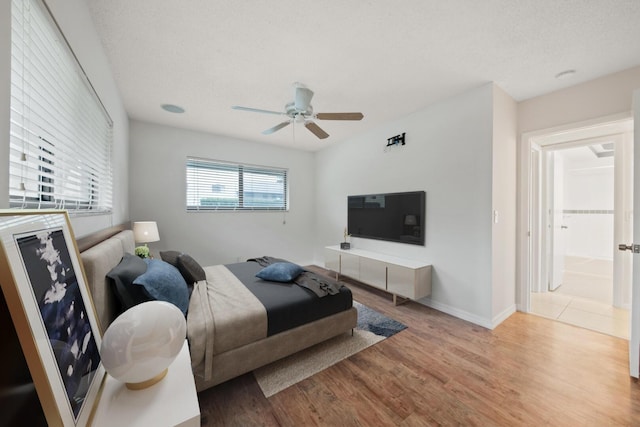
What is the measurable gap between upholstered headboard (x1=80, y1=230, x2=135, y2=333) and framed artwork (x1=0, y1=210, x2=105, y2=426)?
0.25 metres

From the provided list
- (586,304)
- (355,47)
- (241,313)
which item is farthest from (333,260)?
(586,304)

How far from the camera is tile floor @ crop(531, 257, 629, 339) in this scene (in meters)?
2.53

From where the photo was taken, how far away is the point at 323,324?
2059mm

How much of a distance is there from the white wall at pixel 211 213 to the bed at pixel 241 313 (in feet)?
5.18

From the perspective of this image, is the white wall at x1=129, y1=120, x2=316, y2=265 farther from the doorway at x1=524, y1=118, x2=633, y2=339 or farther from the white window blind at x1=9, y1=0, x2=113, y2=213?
the doorway at x1=524, y1=118, x2=633, y2=339

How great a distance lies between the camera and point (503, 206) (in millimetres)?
2654

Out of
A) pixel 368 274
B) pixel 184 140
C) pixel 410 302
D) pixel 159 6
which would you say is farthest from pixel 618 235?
pixel 184 140

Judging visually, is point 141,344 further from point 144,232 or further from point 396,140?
point 396,140

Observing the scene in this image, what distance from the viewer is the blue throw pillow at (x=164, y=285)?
57.4 inches

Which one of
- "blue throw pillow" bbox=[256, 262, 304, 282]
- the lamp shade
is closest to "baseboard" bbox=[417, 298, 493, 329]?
"blue throw pillow" bbox=[256, 262, 304, 282]

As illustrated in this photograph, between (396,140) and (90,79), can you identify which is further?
(396,140)

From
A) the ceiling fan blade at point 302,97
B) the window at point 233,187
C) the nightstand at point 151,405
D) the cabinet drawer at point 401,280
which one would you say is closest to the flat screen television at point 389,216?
the cabinet drawer at point 401,280

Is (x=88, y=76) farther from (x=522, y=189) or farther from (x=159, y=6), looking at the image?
(x=522, y=189)

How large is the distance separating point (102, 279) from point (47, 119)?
2.67 ft
